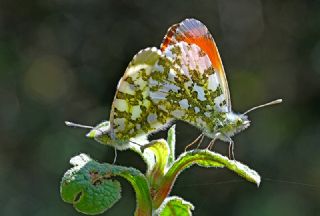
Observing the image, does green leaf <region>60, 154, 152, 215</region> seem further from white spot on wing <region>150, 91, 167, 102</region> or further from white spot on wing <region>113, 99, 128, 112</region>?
white spot on wing <region>150, 91, 167, 102</region>

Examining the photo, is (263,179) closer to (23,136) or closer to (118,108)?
(23,136)

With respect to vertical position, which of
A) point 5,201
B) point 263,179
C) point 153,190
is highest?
point 153,190

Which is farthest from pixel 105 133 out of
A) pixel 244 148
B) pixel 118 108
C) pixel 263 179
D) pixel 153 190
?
pixel 244 148

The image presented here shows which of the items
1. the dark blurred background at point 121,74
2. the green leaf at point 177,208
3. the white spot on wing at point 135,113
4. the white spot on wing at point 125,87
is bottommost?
the dark blurred background at point 121,74

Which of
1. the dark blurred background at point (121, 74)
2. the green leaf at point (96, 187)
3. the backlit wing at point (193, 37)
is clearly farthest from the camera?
the dark blurred background at point (121, 74)

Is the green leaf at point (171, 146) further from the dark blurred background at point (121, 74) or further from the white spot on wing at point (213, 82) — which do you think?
the dark blurred background at point (121, 74)

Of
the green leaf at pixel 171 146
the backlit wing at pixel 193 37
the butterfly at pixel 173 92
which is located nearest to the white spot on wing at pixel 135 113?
the butterfly at pixel 173 92

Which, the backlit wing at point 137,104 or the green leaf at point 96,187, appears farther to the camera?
the backlit wing at point 137,104

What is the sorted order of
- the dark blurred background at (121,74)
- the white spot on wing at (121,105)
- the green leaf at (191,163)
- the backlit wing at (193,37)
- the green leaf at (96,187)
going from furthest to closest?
the dark blurred background at (121,74) < the backlit wing at (193,37) < the white spot on wing at (121,105) < the green leaf at (191,163) < the green leaf at (96,187)

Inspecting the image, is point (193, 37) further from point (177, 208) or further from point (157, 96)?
point (177, 208)
